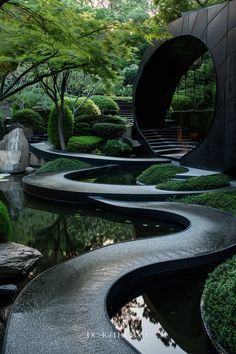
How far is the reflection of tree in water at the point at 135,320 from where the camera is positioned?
175 inches

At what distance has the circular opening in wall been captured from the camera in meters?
17.6

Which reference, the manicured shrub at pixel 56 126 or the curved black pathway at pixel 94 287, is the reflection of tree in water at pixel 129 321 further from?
the manicured shrub at pixel 56 126

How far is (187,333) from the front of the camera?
442 centimetres

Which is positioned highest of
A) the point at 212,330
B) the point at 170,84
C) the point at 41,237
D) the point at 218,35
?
the point at 218,35

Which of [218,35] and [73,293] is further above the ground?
[218,35]

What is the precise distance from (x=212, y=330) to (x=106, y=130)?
57.8 ft

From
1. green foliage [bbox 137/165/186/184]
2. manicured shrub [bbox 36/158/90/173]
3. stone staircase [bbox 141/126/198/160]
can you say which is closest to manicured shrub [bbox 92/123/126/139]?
stone staircase [bbox 141/126/198/160]

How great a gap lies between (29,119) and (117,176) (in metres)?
11.7

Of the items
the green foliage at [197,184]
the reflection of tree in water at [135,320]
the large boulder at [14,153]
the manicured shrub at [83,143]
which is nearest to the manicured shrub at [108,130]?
the manicured shrub at [83,143]

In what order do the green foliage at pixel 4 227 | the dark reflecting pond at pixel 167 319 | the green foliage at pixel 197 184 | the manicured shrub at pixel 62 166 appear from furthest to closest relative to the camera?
1. the manicured shrub at pixel 62 166
2. the green foliage at pixel 197 184
3. the green foliage at pixel 4 227
4. the dark reflecting pond at pixel 167 319

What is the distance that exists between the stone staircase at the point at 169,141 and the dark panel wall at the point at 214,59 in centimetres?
298

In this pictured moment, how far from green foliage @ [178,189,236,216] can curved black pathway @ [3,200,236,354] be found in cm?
100

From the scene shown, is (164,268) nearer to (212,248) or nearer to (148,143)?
(212,248)

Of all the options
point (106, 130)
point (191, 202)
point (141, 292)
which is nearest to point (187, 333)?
point (141, 292)
